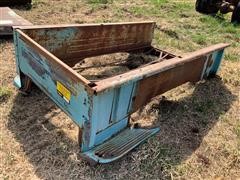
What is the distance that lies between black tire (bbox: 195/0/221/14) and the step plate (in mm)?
4183

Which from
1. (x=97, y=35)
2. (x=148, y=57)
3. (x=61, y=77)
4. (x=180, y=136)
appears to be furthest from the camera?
(x=148, y=57)

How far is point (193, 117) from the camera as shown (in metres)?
3.32

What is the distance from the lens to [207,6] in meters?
6.48

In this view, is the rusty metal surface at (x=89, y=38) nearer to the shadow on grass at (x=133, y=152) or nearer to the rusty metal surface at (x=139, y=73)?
the shadow on grass at (x=133, y=152)

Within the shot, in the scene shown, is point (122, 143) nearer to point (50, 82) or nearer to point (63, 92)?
point (63, 92)

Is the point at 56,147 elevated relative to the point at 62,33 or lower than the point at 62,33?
lower

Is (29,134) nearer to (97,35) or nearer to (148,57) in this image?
(97,35)

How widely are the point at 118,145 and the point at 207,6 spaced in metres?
4.63

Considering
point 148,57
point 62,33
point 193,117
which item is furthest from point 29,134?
point 148,57

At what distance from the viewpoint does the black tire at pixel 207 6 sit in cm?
639

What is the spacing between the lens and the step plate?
2533 mm

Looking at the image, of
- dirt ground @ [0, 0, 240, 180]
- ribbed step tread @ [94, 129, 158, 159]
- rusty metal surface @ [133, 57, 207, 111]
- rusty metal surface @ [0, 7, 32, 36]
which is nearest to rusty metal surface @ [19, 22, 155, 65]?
dirt ground @ [0, 0, 240, 180]

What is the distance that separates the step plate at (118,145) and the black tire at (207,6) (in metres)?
4.18

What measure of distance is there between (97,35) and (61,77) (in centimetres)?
124
